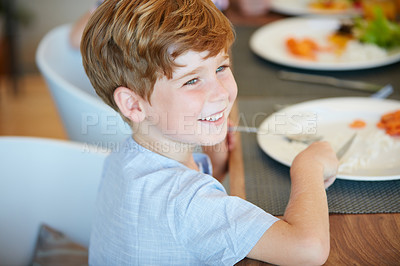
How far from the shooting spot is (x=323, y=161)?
981 millimetres

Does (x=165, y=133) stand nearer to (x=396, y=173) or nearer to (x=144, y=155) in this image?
(x=144, y=155)

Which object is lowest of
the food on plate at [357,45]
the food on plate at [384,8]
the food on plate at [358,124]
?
the food on plate at [358,124]

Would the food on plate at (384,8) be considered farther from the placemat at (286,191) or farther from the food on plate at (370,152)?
the placemat at (286,191)

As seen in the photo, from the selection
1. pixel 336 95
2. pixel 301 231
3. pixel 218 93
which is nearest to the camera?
pixel 301 231

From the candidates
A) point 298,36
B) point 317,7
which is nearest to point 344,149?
point 298,36

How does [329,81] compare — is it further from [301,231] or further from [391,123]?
[301,231]

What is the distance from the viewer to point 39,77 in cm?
393

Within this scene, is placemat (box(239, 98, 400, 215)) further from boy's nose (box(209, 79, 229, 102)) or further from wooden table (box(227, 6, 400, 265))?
boy's nose (box(209, 79, 229, 102))

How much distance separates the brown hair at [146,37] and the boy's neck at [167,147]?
12 cm

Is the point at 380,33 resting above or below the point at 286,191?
above

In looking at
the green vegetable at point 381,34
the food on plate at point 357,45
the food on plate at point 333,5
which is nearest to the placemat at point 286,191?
the food on plate at point 357,45

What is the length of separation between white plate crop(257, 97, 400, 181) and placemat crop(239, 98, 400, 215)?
0.02 metres

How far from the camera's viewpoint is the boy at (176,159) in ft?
2.72

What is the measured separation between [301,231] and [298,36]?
121cm
